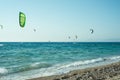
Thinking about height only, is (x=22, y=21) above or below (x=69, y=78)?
above

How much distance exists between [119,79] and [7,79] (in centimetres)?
583

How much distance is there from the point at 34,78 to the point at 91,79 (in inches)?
126

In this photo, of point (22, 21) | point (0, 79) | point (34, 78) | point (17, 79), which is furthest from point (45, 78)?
point (22, 21)

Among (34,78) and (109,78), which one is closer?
(109,78)

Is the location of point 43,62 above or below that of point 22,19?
below

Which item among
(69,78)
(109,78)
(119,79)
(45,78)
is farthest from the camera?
(45,78)

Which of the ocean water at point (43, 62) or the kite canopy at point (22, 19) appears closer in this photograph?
the kite canopy at point (22, 19)

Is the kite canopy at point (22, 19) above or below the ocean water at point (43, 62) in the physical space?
above

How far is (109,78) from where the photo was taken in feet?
35.6

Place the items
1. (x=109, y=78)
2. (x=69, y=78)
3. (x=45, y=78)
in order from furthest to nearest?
(x=45, y=78)
(x=69, y=78)
(x=109, y=78)

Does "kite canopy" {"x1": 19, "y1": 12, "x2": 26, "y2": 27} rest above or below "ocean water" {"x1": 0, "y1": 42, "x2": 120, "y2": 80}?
above

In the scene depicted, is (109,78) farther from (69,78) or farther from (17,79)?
(17,79)

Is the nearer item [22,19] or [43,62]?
[22,19]

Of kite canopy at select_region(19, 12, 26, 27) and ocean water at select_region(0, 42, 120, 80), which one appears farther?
ocean water at select_region(0, 42, 120, 80)
